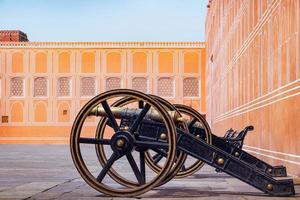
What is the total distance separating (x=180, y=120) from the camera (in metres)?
6.86

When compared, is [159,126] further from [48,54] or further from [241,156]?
[48,54]

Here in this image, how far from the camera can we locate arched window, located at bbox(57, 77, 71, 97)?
150ft

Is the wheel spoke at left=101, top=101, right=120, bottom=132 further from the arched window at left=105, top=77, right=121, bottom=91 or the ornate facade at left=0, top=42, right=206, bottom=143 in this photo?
the arched window at left=105, top=77, right=121, bottom=91

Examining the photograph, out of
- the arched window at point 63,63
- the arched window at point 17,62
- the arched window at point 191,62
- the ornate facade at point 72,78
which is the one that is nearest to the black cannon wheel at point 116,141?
the ornate facade at point 72,78

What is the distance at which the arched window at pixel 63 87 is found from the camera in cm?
4581

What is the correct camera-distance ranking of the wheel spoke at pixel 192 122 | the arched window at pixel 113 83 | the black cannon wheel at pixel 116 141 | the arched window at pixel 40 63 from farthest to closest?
the arched window at pixel 113 83 → the arched window at pixel 40 63 → the wheel spoke at pixel 192 122 → the black cannon wheel at pixel 116 141

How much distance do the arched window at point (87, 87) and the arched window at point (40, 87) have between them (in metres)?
2.67

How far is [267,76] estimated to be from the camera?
1363 cm

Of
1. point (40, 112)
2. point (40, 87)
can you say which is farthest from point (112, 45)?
point (40, 112)

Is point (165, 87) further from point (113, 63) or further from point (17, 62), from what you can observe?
point (17, 62)

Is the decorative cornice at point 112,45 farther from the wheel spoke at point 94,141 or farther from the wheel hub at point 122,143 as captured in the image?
the wheel hub at point 122,143

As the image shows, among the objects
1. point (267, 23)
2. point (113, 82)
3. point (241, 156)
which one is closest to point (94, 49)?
point (113, 82)

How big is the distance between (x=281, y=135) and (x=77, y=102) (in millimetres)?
34839

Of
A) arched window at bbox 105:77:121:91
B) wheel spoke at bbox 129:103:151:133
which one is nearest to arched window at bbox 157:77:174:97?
arched window at bbox 105:77:121:91
